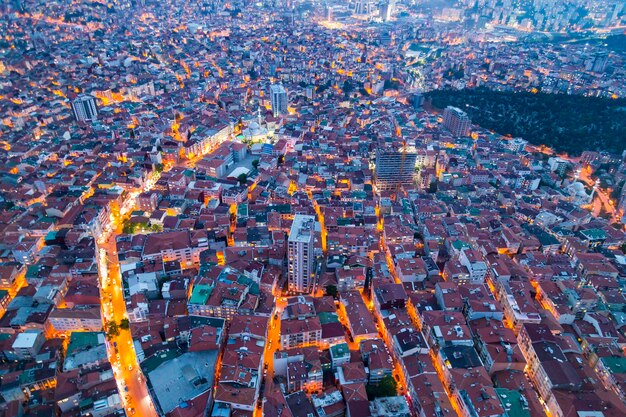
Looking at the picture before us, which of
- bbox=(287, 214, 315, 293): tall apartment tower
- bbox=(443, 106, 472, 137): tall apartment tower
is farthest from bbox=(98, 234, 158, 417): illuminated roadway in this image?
bbox=(443, 106, 472, 137): tall apartment tower

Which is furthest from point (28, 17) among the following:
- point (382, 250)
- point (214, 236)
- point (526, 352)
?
point (526, 352)

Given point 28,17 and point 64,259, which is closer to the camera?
point 64,259

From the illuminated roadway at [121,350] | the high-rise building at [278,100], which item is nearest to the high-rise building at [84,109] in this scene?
the high-rise building at [278,100]

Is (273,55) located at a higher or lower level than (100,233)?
higher

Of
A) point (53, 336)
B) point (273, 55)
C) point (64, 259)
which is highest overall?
point (273, 55)

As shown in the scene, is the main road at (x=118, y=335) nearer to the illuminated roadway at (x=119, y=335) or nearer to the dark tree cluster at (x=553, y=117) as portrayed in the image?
the illuminated roadway at (x=119, y=335)

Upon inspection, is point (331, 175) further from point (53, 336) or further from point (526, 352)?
point (53, 336)
